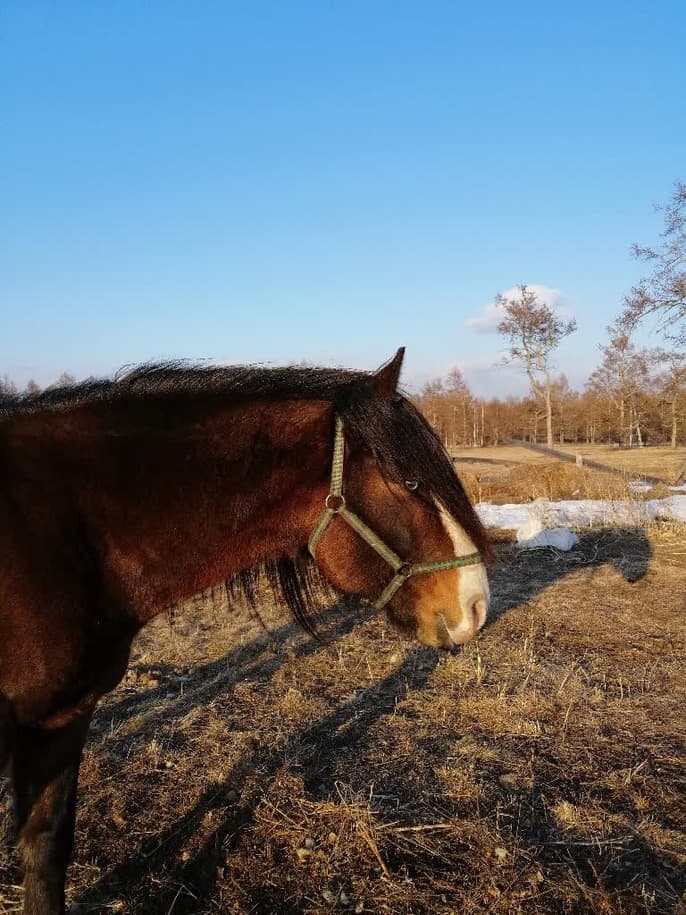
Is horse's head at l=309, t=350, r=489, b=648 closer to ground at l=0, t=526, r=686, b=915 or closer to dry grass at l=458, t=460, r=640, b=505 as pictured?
ground at l=0, t=526, r=686, b=915

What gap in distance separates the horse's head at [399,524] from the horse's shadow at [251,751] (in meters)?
0.53

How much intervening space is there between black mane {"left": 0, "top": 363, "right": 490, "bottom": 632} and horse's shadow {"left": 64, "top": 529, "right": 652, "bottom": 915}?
735 mm

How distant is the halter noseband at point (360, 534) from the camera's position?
2.15 metres

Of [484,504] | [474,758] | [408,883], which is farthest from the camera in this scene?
[484,504]

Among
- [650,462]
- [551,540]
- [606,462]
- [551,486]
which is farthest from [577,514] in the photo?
[650,462]

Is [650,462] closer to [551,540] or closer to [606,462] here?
[606,462]

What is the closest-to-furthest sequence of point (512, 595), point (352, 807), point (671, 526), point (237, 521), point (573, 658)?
1. point (237, 521)
2. point (352, 807)
3. point (573, 658)
4. point (512, 595)
5. point (671, 526)

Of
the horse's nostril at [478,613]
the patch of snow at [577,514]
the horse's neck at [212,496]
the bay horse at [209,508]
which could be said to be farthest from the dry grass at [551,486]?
the horse's neck at [212,496]

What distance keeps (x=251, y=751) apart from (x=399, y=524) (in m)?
2.28

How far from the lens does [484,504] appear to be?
12844 millimetres

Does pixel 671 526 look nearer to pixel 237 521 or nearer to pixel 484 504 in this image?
pixel 484 504

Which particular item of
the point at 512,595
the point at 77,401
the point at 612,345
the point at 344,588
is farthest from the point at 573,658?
the point at 612,345

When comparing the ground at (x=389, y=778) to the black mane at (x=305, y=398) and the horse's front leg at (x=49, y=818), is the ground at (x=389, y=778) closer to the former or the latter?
the horse's front leg at (x=49, y=818)

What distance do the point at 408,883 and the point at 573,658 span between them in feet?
9.88
